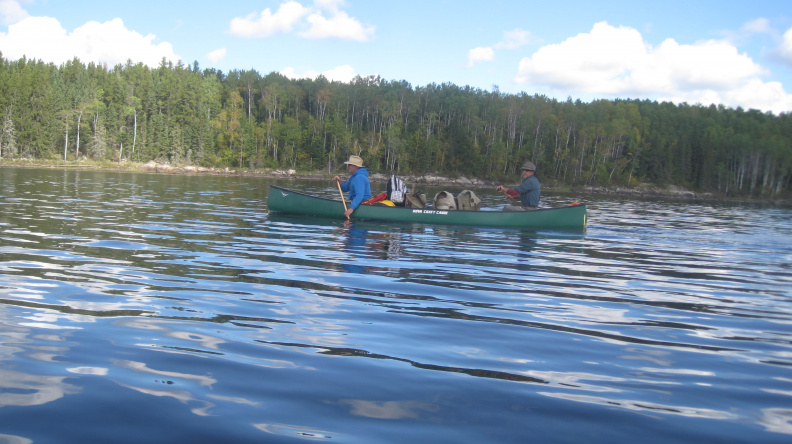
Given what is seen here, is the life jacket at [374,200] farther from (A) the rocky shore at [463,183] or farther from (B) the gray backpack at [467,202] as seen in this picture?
(A) the rocky shore at [463,183]

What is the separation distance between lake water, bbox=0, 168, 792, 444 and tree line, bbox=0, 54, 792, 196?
7969 centimetres

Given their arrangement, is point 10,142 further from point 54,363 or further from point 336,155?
point 54,363

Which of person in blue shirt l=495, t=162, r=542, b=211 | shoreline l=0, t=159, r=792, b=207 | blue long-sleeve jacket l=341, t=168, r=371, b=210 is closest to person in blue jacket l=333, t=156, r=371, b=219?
blue long-sleeve jacket l=341, t=168, r=371, b=210

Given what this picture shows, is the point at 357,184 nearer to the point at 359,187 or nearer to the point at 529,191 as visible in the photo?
the point at 359,187

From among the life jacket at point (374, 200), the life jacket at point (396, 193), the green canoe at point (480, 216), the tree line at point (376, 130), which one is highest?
the tree line at point (376, 130)

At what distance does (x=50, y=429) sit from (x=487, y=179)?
8678 cm

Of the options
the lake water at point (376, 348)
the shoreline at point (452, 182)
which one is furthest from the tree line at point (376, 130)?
the lake water at point (376, 348)

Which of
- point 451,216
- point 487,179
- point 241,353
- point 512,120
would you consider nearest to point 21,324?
point 241,353

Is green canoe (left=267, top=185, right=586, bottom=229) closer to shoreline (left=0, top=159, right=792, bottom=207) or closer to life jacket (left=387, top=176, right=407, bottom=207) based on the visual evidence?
life jacket (left=387, top=176, right=407, bottom=207)

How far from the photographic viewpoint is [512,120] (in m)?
96.3

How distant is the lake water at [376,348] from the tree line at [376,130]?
7969 centimetres

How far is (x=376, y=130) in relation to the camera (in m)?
98.6

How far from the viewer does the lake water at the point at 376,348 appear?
2.86 m

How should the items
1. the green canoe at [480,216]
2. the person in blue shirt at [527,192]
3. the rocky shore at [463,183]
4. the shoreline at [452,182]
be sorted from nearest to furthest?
the green canoe at [480,216], the person in blue shirt at [527,192], the shoreline at [452,182], the rocky shore at [463,183]
